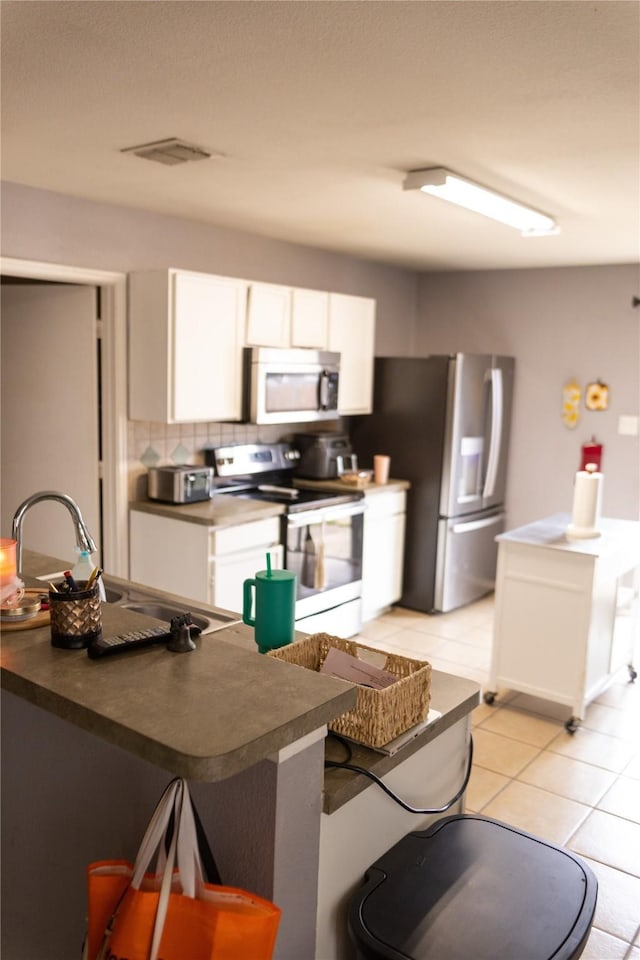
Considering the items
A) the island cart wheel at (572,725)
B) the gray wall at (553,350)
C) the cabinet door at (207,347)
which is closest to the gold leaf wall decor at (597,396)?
the gray wall at (553,350)

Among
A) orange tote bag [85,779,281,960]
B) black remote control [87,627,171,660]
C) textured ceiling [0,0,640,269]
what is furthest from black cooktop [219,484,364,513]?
orange tote bag [85,779,281,960]

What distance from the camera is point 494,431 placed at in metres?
5.50

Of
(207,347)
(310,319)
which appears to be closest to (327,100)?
(207,347)

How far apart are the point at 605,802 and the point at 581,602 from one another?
0.92m

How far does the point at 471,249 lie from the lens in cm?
486

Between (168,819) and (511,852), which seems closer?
(168,819)

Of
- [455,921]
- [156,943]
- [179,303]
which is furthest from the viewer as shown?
[179,303]

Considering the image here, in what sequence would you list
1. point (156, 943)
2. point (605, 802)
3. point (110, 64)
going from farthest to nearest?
point (605, 802) → point (110, 64) → point (156, 943)

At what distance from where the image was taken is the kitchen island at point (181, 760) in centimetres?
124

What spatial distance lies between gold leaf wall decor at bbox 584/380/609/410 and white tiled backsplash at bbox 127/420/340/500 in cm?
239

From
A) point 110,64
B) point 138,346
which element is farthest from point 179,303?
Result: point 110,64

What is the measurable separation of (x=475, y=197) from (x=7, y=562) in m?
2.32

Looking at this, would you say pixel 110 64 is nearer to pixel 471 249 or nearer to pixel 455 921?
pixel 455 921

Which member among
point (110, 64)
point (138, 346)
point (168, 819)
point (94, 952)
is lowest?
point (94, 952)
